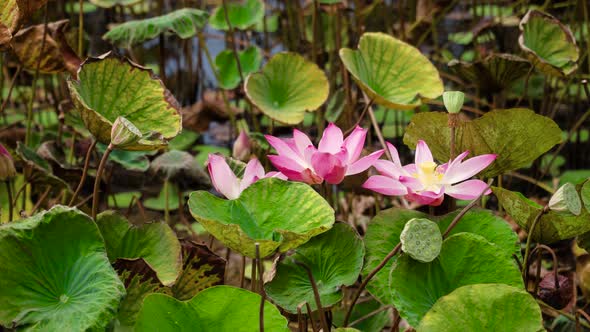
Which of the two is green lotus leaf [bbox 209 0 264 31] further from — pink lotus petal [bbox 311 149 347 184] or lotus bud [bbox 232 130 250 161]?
pink lotus petal [bbox 311 149 347 184]

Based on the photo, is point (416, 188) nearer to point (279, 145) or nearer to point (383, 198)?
point (279, 145)

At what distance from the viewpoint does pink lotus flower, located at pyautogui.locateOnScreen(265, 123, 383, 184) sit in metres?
0.72

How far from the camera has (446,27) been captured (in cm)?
285

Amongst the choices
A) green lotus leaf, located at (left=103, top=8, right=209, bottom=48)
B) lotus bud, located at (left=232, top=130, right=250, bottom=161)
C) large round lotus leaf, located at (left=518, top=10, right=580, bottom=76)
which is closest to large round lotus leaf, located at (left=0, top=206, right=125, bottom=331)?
lotus bud, located at (left=232, top=130, right=250, bottom=161)

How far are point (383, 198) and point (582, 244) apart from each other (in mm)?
745

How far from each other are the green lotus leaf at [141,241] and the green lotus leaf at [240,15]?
1116mm

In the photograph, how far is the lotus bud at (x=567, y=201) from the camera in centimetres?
68

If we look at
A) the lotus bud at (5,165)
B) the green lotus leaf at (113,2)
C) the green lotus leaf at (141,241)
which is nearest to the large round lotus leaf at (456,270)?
the green lotus leaf at (141,241)

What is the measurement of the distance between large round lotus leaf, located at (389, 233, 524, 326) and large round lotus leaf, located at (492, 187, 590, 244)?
0.07 m

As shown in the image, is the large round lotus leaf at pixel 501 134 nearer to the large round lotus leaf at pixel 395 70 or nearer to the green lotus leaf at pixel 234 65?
the large round lotus leaf at pixel 395 70

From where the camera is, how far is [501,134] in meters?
0.83

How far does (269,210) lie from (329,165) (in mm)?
67

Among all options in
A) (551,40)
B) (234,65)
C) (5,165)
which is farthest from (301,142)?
(234,65)

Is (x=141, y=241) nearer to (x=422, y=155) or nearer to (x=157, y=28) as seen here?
(x=422, y=155)
